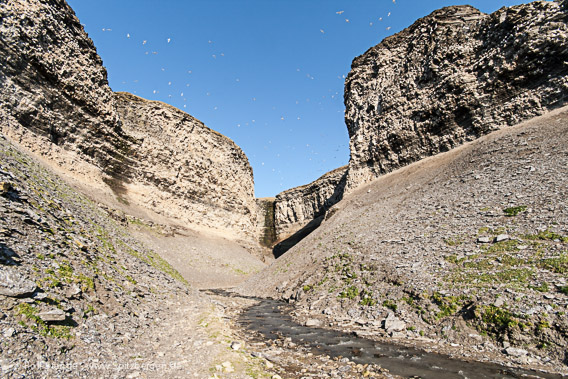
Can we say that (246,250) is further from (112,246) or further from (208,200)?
(112,246)

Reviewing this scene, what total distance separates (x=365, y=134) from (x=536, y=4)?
78.2 ft

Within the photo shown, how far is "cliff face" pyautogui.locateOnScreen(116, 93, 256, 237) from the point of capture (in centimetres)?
4731

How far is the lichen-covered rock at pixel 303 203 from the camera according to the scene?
75812 millimetres

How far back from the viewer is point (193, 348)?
7.82 metres

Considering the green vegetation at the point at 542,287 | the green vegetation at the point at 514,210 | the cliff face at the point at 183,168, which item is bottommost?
the green vegetation at the point at 542,287

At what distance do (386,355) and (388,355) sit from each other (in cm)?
7

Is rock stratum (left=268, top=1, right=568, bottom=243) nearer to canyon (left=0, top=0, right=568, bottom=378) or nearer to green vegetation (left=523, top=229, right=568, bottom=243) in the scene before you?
canyon (left=0, top=0, right=568, bottom=378)

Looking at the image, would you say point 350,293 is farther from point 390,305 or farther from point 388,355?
point 388,355

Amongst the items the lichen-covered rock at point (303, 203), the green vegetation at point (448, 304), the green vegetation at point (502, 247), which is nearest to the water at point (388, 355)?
the green vegetation at point (448, 304)

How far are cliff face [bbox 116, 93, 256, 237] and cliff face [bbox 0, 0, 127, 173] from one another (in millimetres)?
4908

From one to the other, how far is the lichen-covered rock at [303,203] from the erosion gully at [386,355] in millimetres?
59540

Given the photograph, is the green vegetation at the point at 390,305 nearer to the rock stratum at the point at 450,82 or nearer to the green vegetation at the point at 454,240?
the green vegetation at the point at 454,240

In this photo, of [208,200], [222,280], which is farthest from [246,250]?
[222,280]

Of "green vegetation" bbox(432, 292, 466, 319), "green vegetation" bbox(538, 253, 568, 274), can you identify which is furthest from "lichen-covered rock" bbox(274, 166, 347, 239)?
"green vegetation" bbox(538, 253, 568, 274)
